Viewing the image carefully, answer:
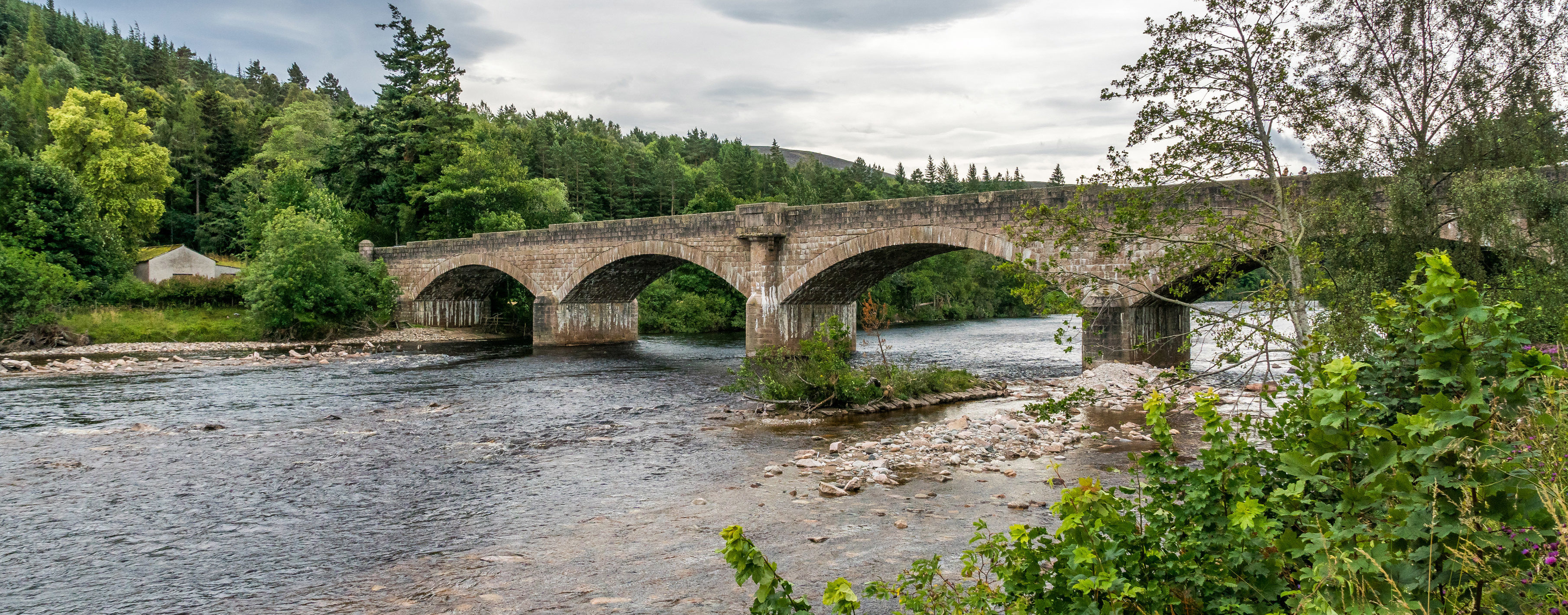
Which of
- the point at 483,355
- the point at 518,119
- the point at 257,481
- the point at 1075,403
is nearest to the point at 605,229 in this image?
the point at 483,355

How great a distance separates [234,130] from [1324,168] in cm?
7195

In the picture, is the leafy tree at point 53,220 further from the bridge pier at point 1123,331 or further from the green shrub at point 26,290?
the bridge pier at point 1123,331

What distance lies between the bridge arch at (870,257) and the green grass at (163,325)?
861 inches

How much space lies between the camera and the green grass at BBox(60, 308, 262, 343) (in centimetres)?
3047

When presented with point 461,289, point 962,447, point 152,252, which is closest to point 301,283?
point 461,289

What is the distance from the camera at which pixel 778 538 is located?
7.43m

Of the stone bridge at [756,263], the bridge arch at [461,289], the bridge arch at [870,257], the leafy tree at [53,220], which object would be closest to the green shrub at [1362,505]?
the stone bridge at [756,263]

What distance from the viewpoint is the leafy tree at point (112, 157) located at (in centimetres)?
4647

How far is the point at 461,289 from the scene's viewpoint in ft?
131

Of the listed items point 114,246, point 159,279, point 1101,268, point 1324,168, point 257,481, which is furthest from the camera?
point 159,279

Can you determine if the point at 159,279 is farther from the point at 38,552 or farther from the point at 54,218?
the point at 38,552

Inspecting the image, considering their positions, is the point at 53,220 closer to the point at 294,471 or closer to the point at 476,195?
the point at 476,195

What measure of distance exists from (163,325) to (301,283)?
574cm

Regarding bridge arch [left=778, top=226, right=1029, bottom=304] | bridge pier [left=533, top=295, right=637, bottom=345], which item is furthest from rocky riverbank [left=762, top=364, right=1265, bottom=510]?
bridge pier [left=533, top=295, right=637, bottom=345]
